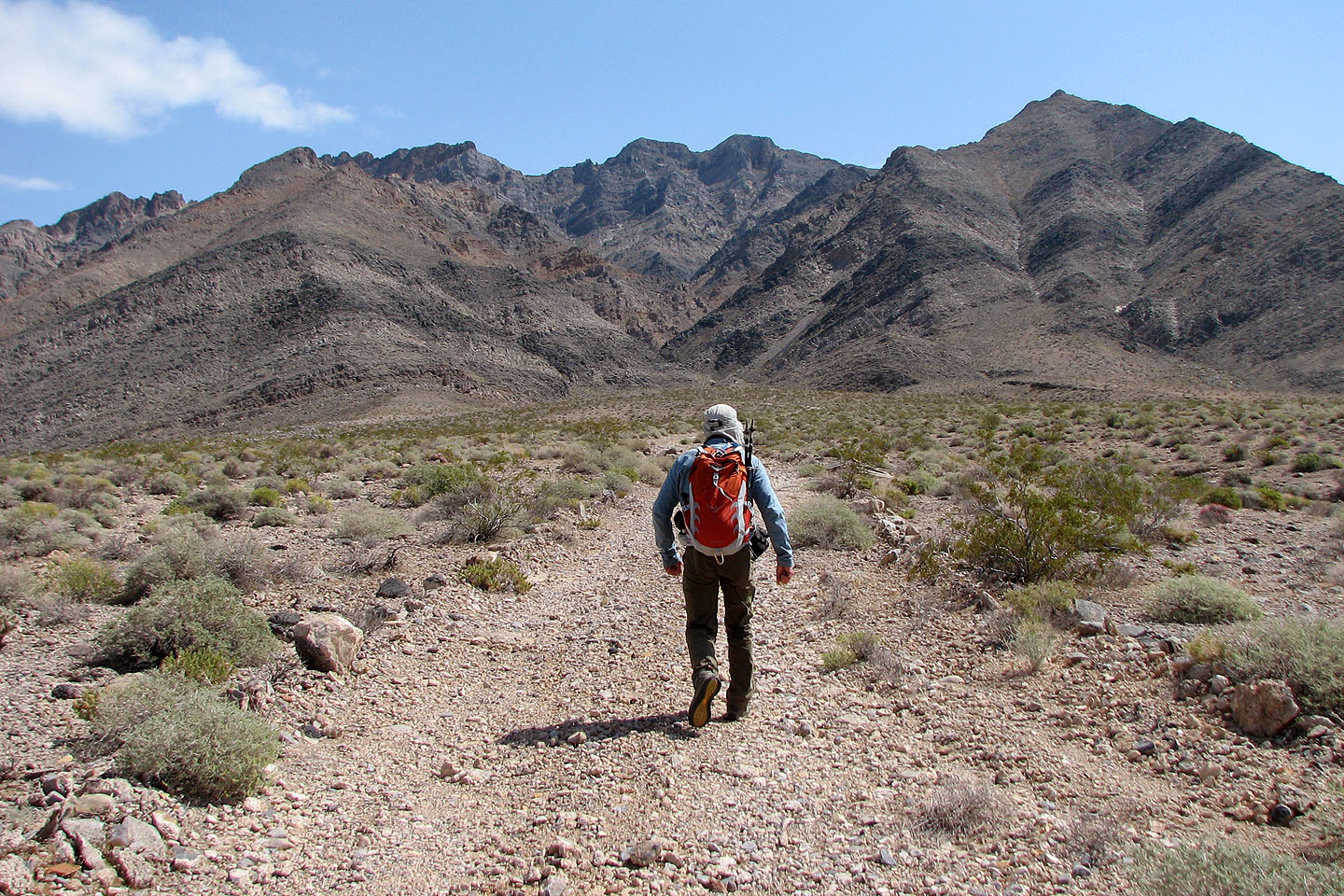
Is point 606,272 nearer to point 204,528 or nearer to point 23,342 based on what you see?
point 23,342

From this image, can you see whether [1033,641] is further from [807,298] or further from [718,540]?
[807,298]

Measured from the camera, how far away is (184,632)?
5.42 m

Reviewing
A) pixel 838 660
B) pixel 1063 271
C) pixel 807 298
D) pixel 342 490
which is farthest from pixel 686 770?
pixel 807 298

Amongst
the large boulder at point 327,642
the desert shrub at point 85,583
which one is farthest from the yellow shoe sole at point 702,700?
the desert shrub at point 85,583

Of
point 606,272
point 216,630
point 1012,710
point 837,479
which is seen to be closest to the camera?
point 1012,710

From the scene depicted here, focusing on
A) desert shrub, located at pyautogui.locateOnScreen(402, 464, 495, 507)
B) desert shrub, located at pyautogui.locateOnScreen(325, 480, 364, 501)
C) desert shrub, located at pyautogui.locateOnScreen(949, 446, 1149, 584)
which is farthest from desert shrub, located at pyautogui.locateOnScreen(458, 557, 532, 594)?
desert shrub, located at pyautogui.locateOnScreen(325, 480, 364, 501)

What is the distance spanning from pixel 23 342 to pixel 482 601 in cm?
8315

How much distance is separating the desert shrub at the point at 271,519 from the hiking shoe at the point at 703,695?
29.8 feet

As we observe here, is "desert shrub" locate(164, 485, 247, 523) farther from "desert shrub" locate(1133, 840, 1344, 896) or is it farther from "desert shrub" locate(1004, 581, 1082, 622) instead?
"desert shrub" locate(1133, 840, 1344, 896)

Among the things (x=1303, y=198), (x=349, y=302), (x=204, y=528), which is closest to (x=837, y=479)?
(x=204, y=528)

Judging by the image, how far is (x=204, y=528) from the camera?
10602 mm

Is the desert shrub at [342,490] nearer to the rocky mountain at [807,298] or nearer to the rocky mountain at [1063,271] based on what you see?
the rocky mountain at [807,298]

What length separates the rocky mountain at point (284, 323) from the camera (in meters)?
59.2

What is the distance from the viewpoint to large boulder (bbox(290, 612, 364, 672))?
220 inches
